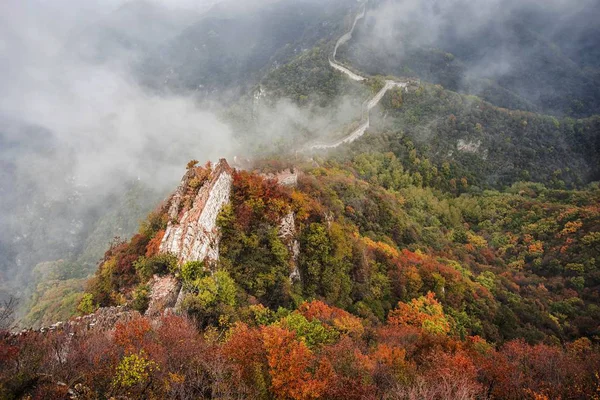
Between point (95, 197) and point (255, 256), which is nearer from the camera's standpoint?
point (255, 256)

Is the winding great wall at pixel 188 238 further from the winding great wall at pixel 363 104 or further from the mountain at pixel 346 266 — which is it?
the winding great wall at pixel 363 104

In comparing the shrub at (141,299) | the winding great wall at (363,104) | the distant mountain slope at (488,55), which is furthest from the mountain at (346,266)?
the distant mountain slope at (488,55)

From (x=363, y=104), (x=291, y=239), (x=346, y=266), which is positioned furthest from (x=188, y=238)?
(x=363, y=104)

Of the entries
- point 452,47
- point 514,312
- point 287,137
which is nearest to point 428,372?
point 514,312

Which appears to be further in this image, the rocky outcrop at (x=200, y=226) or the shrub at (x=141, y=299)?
the rocky outcrop at (x=200, y=226)

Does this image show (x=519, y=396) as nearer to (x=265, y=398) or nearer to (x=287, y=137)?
(x=265, y=398)

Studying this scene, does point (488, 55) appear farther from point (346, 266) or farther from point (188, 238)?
point (188, 238)

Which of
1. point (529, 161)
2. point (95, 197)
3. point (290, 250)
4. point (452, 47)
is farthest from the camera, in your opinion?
point (452, 47)

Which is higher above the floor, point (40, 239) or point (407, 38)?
point (407, 38)

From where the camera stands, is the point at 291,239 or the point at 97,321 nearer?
the point at 97,321
